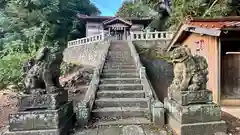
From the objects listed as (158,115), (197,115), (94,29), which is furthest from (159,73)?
(94,29)

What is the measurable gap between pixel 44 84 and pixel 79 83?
519 centimetres

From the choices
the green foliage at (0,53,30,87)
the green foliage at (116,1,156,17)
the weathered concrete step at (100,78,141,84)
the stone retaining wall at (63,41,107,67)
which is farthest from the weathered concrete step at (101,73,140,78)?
the green foliage at (116,1,156,17)

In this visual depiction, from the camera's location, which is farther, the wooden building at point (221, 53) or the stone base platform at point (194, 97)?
the wooden building at point (221, 53)

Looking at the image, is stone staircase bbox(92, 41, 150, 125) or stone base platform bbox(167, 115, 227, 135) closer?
stone base platform bbox(167, 115, 227, 135)

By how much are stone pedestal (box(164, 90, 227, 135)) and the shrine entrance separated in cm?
2169

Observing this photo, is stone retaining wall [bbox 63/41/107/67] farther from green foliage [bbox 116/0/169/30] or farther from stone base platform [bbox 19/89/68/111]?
stone base platform [bbox 19/89/68/111]

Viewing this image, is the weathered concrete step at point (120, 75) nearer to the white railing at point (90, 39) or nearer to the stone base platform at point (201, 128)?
the stone base platform at point (201, 128)

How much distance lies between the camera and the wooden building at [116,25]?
2580cm

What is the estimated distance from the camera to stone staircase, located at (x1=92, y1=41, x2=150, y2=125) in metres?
5.11

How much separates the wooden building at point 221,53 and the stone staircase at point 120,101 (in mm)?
2792

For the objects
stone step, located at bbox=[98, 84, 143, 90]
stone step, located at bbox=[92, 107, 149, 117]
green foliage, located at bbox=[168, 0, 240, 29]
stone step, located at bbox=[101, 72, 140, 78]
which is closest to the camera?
stone step, located at bbox=[92, 107, 149, 117]

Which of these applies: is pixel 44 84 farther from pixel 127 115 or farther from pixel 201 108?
pixel 201 108

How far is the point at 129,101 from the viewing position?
5.86 m

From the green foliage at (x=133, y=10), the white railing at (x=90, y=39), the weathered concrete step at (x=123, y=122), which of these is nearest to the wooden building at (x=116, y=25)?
the green foliage at (x=133, y=10)
